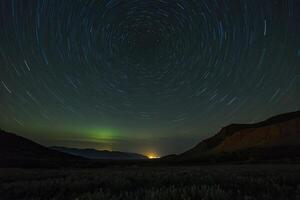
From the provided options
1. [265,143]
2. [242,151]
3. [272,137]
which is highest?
[272,137]

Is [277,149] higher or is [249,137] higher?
[249,137]

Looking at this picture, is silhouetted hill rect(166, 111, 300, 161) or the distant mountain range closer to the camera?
the distant mountain range

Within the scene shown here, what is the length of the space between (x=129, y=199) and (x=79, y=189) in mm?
2576

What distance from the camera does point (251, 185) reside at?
598 cm

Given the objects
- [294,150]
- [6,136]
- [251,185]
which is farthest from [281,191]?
[6,136]

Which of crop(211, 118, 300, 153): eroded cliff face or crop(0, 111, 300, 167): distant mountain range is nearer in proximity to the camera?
crop(0, 111, 300, 167): distant mountain range

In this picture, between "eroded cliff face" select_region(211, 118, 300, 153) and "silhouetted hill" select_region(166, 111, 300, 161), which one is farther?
"eroded cliff face" select_region(211, 118, 300, 153)

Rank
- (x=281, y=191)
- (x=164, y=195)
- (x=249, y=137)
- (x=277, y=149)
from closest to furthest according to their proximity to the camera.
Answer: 1. (x=164, y=195)
2. (x=281, y=191)
3. (x=277, y=149)
4. (x=249, y=137)

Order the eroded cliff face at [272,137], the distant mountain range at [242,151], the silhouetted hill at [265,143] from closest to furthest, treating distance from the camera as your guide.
→ the distant mountain range at [242,151]
the silhouetted hill at [265,143]
the eroded cliff face at [272,137]

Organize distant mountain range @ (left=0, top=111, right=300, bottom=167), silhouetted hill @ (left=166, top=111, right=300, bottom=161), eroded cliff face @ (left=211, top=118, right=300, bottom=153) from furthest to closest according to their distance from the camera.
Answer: eroded cliff face @ (left=211, top=118, right=300, bottom=153) → silhouetted hill @ (left=166, top=111, right=300, bottom=161) → distant mountain range @ (left=0, top=111, right=300, bottom=167)

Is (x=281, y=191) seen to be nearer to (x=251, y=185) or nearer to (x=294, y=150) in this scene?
(x=251, y=185)

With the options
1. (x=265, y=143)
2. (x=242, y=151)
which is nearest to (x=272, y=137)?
(x=265, y=143)

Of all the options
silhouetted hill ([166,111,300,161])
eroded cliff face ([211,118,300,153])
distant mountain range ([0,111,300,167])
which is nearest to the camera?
distant mountain range ([0,111,300,167])

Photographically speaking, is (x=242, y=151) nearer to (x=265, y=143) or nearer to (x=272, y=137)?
(x=265, y=143)
